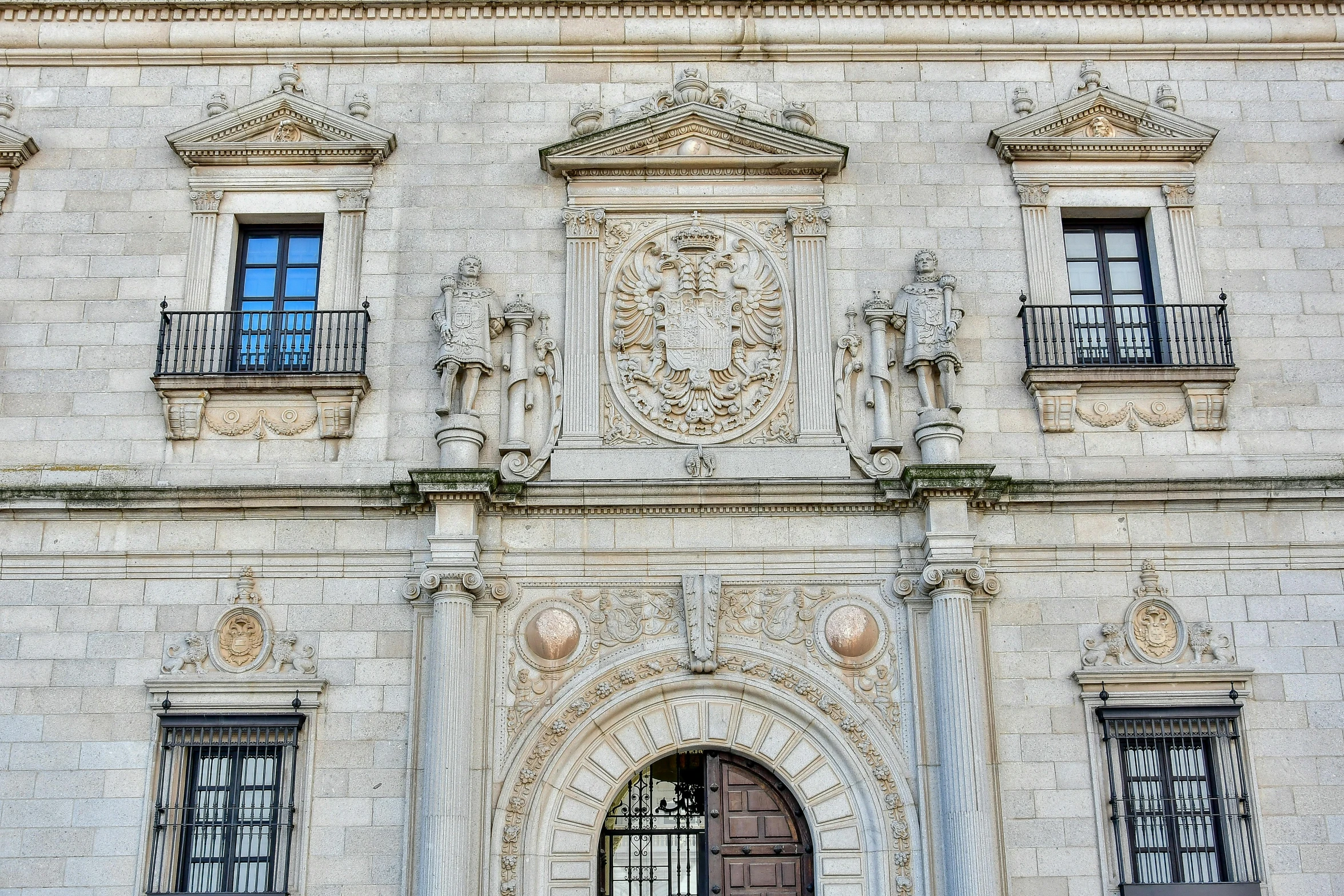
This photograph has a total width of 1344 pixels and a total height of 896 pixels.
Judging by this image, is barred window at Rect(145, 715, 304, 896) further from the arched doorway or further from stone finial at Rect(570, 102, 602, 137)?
stone finial at Rect(570, 102, 602, 137)

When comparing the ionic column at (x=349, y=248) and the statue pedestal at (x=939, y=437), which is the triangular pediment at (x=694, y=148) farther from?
the statue pedestal at (x=939, y=437)

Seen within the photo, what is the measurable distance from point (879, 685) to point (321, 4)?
350 inches

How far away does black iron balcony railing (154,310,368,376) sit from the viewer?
42.1 ft

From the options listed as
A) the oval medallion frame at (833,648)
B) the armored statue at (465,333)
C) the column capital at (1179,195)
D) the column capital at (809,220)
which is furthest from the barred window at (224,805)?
the column capital at (1179,195)

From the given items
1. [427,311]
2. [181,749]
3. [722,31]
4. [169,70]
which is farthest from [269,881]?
[722,31]

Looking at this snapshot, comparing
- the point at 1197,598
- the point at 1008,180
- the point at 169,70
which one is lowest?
the point at 1197,598

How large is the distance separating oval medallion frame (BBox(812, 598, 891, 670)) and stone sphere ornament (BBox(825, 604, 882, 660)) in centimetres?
2

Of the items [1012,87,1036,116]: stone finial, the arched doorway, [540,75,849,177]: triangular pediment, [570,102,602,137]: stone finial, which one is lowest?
the arched doorway

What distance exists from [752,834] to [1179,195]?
7520 mm

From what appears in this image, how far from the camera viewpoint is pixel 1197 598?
40.1 feet

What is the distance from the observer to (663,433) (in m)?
12.7

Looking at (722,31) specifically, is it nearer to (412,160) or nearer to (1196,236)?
(412,160)

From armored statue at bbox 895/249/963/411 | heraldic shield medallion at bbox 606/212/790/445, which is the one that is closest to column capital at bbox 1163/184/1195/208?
armored statue at bbox 895/249/963/411

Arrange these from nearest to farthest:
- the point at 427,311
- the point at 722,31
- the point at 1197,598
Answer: the point at 1197,598 < the point at 427,311 < the point at 722,31
